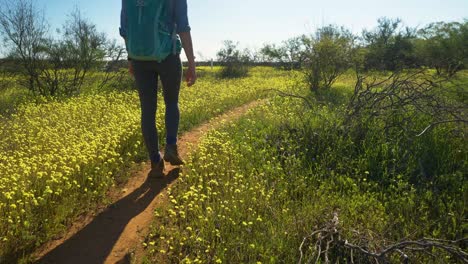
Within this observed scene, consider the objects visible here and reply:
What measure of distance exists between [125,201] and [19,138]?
3289 millimetres

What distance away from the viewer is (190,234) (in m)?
2.95

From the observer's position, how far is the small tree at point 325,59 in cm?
1270

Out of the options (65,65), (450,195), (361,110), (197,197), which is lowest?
(450,195)

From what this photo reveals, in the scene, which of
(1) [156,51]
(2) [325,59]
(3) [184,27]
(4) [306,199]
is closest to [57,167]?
(1) [156,51]

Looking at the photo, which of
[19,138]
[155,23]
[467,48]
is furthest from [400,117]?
[467,48]

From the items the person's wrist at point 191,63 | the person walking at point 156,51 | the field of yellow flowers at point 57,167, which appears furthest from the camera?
the person's wrist at point 191,63

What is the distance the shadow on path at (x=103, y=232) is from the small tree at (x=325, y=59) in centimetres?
1012

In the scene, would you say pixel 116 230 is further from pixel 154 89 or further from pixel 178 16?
pixel 178 16

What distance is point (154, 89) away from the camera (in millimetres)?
3754

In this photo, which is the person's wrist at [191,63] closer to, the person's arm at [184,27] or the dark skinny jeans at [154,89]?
the person's arm at [184,27]

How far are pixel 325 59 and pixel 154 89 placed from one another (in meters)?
10.1

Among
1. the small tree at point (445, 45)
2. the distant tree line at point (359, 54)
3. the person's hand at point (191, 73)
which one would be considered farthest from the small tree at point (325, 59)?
the person's hand at point (191, 73)

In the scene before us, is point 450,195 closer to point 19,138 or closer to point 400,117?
point 400,117

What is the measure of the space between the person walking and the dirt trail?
30 cm
